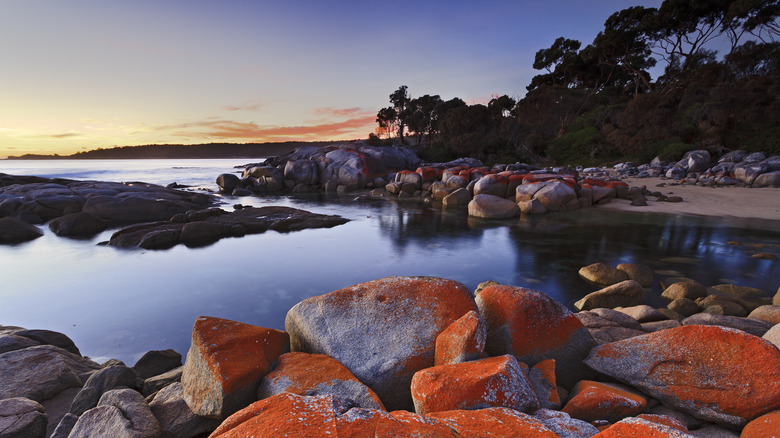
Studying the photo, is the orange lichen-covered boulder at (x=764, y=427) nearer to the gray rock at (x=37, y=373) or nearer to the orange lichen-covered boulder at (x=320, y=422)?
the orange lichen-covered boulder at (x=320, y=422)

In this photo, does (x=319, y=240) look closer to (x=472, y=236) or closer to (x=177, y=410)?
(x=472, y=236)

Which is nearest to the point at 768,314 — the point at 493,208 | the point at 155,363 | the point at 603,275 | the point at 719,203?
the point at 603,275

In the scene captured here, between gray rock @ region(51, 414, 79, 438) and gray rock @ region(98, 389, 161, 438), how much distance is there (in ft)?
0.71

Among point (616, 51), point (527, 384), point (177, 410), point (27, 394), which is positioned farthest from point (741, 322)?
point (616, 51)

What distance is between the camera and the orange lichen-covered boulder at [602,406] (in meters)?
2.97

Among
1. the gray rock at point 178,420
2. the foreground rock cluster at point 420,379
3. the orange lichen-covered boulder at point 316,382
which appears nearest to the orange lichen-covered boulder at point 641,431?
the foreground rock cluster at point 420,379

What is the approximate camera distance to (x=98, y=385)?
3.82m

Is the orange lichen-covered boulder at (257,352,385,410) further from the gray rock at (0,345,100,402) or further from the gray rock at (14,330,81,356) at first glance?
the gray rock at (14,330,81,356)

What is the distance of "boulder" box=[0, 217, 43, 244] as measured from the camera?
14008 mm

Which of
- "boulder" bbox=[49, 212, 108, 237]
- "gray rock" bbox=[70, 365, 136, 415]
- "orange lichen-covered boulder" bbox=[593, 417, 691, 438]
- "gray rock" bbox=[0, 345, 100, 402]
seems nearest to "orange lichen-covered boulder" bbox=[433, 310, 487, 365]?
"orange lichen-covered boulder" bbox=[593, 417, 691, 438]

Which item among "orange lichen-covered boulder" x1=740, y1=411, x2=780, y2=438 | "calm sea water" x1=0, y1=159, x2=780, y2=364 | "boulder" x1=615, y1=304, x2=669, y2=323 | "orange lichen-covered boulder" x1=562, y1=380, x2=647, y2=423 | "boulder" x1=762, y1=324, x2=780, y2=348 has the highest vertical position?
"boulder" x1=762, y1=324, x2=780, y2=348

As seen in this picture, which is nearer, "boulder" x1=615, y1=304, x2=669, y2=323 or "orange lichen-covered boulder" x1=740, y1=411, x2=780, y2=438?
"orange lichen-covered boulder" x1=740, y1=411, x2=780, y2=438

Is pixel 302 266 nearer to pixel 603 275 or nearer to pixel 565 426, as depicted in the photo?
pixel 603 275

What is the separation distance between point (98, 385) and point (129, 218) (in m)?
16.5
